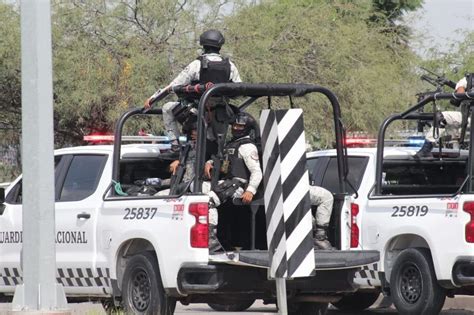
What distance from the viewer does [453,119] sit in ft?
42.3

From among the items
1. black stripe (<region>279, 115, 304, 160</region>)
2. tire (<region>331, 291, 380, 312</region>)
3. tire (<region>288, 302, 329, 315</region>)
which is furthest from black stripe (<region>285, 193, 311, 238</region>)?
tire (<region>331, 291, 380, 312</region>)

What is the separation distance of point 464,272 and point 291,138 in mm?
3051

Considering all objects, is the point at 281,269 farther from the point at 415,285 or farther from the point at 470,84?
the point at 470,84

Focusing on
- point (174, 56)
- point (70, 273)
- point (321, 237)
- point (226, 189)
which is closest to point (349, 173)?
point (321, 237)

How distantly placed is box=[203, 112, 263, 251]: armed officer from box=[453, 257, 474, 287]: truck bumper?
221 cm

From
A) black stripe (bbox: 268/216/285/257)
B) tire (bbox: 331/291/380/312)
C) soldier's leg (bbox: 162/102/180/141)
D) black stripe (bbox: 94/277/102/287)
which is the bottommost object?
tire (bbox: 331/291/380/312)

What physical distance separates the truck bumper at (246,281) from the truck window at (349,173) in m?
2.47

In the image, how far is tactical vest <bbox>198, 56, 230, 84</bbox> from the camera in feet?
36.6

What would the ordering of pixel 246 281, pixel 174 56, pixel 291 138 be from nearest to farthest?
pixel 291 138, pixel 246 281, pixel 174 56

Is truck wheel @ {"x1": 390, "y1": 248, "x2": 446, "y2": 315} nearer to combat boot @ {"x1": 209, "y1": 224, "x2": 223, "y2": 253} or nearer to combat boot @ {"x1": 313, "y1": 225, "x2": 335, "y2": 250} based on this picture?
combat boot @ {"x1": 313, "y1": 225, "x2": 335, "y2": 250}

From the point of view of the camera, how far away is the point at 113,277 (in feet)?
37.2

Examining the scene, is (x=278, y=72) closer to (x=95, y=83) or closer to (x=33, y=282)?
(x=95, y=83)

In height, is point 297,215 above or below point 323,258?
above

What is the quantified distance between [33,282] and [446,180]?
6.09 meters
